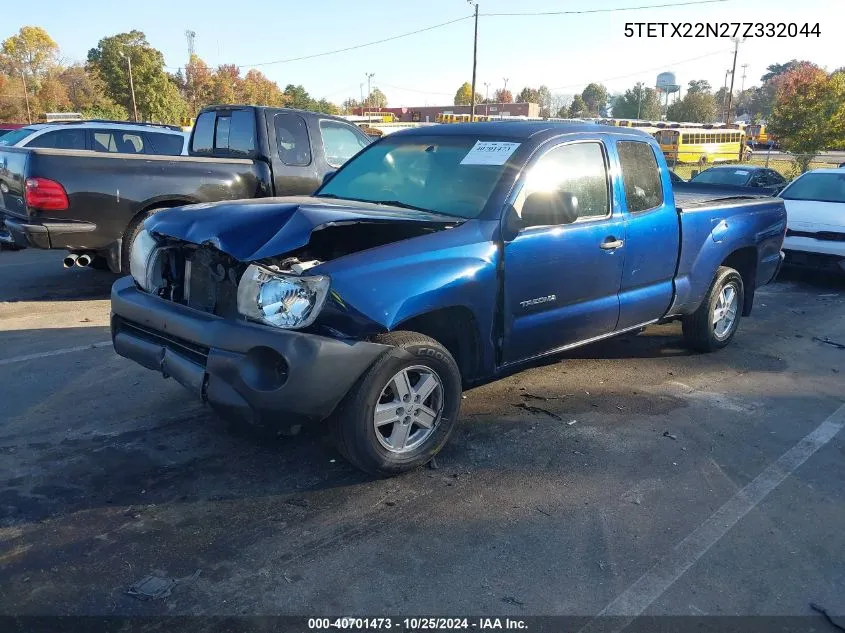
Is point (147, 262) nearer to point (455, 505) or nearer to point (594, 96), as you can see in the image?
point (455, 505)

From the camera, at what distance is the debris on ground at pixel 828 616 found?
105 inches

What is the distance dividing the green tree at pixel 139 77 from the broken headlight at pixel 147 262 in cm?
5764

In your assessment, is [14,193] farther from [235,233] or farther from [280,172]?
[235,233]

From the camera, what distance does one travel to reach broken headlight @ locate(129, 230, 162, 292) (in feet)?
13.0

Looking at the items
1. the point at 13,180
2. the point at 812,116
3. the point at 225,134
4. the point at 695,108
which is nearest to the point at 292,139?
the point at 225,134

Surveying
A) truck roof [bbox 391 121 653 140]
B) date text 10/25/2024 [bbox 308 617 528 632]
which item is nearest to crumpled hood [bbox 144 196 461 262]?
truck roof [bbox 391 121 653 140]

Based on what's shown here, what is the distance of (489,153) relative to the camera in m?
4.34

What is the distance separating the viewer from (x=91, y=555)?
115 inches

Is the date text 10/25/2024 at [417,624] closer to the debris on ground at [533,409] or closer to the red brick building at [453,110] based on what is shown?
the debris on ground at [533,409]

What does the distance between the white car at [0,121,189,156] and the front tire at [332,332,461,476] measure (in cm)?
857

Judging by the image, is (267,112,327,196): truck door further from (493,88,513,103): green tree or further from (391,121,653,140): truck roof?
(493,88,513,103): green tree

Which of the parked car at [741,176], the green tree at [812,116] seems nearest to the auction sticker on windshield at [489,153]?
the parked car at [741,176]

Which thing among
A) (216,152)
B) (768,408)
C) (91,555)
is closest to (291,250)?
(91,555)

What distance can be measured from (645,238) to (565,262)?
949 mm
